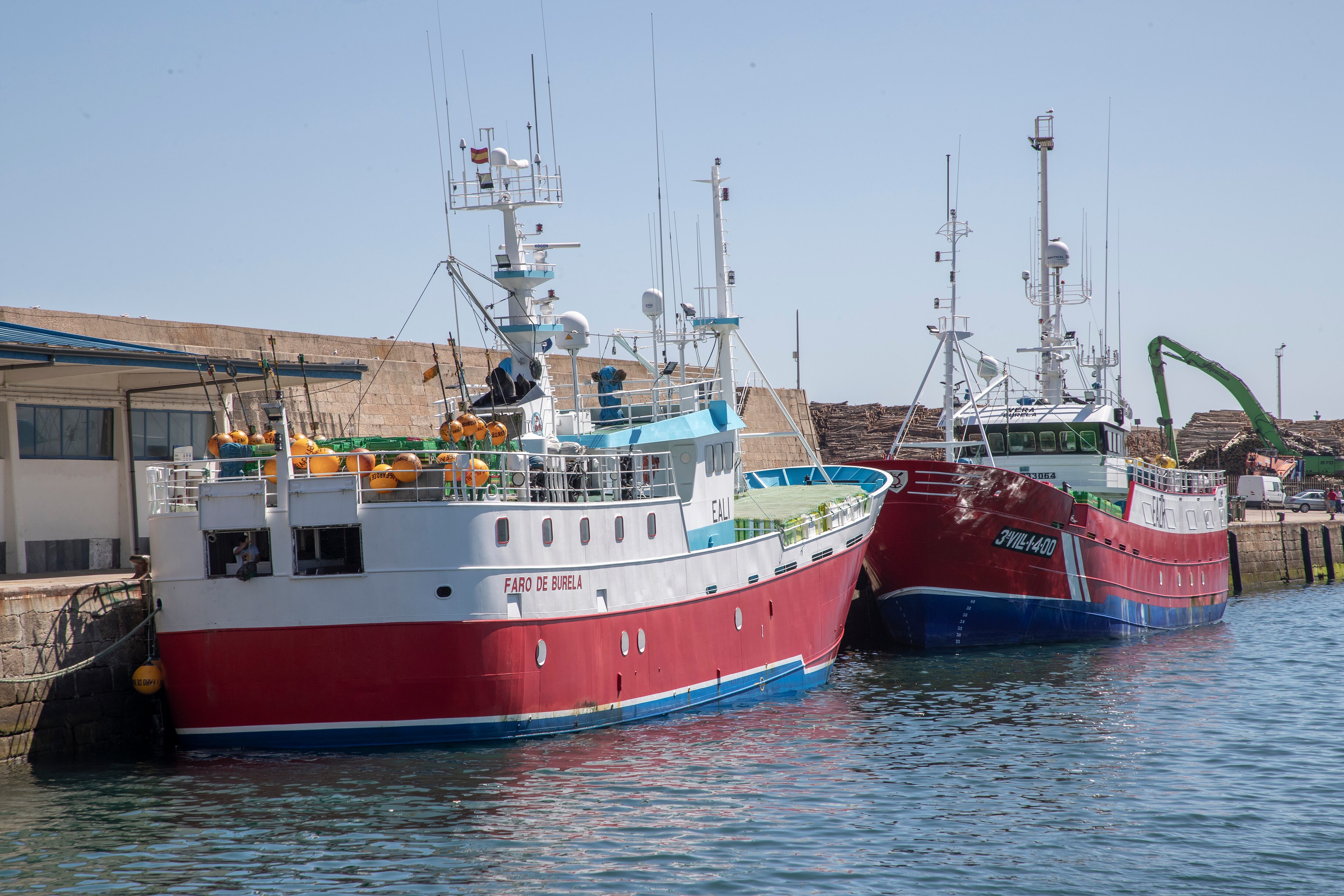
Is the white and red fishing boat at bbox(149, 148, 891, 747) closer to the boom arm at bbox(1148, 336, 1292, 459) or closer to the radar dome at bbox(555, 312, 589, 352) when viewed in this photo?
the radar dome at bbox(555, 312, 589, 352)

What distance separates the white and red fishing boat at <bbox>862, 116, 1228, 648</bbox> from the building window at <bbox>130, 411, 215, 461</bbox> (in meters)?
14.5

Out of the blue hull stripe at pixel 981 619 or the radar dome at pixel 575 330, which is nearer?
the radar dome at pixel 575 330

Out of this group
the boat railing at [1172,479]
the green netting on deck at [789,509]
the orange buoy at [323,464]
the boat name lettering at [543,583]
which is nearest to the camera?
the orange buoy at [323,464]

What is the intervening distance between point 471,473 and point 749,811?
19.3ft

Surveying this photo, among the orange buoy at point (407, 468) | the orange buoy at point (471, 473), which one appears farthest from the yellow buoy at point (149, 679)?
the orange buoy at point (471, 473)

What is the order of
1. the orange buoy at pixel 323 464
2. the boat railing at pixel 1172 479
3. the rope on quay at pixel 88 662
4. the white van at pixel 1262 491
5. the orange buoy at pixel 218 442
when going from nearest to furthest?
the rope on quay at pixel 88 662 → the orange buoy at pixel 323 464 → the orange buoy at pixel 218 442 → the boat railing at pixel 1172 479 → the white van at pixel 1262 491

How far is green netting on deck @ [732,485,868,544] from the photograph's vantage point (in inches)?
914

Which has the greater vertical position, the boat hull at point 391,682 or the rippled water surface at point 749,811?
the boat hull at point 391,682

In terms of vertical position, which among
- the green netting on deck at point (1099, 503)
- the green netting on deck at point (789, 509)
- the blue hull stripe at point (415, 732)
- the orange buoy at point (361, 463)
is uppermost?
the orange buoy at point (361, 463)

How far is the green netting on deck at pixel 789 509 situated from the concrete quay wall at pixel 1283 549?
90.6ft

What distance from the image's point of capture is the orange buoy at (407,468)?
16438 millimetres

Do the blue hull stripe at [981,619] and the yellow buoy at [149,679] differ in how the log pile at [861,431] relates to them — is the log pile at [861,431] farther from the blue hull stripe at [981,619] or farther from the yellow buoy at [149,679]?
the yellow buoy at [149,679]

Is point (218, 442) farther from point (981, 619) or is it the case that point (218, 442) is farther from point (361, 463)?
point (981, 619)

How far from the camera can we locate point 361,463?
16906mm
